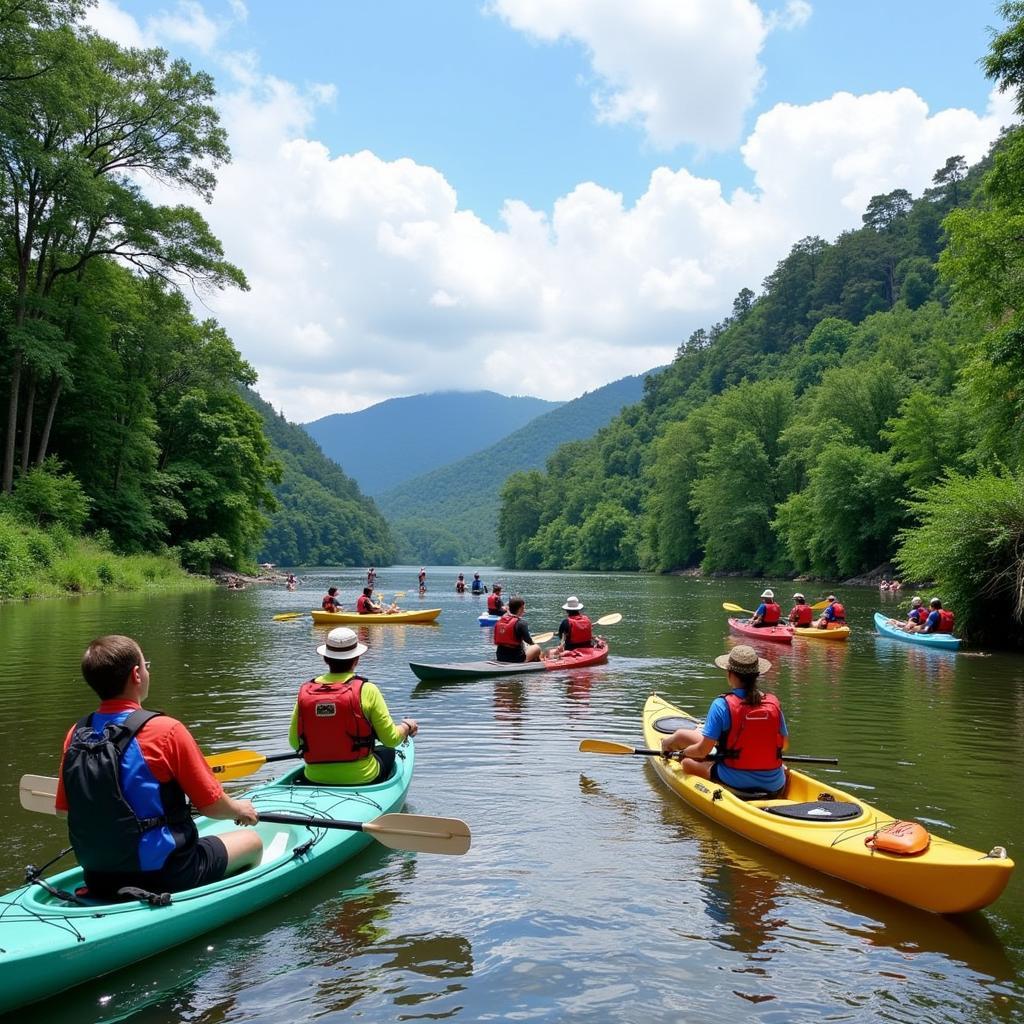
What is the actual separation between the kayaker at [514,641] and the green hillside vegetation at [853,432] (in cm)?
988

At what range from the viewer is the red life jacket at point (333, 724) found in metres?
6.71

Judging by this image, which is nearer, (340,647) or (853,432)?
(340,647)

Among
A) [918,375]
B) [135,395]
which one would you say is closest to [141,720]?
[135,395]

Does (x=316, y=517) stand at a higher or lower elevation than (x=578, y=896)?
higher

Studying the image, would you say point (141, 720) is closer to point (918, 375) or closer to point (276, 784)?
point (276, 784)

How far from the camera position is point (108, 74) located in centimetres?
3092

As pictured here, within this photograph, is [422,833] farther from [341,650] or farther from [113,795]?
[113,795]

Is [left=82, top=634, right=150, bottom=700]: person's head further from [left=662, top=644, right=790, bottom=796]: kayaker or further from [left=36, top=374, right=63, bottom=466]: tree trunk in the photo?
[left=36, top=374, right=63, bottom=466]: tree trunk

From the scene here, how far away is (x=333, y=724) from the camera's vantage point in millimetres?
6801

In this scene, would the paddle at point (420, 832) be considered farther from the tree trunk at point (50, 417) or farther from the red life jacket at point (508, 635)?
the tree trunk at point (50, 417)

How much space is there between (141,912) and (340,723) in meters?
2.29

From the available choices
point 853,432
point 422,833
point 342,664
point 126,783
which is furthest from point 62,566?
point 853,432

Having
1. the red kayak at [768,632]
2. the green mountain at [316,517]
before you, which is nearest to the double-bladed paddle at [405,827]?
the red kayak at [768,632]

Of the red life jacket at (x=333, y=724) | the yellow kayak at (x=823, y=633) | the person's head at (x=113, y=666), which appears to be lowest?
the yellow kayak at (x=823, y=633)
